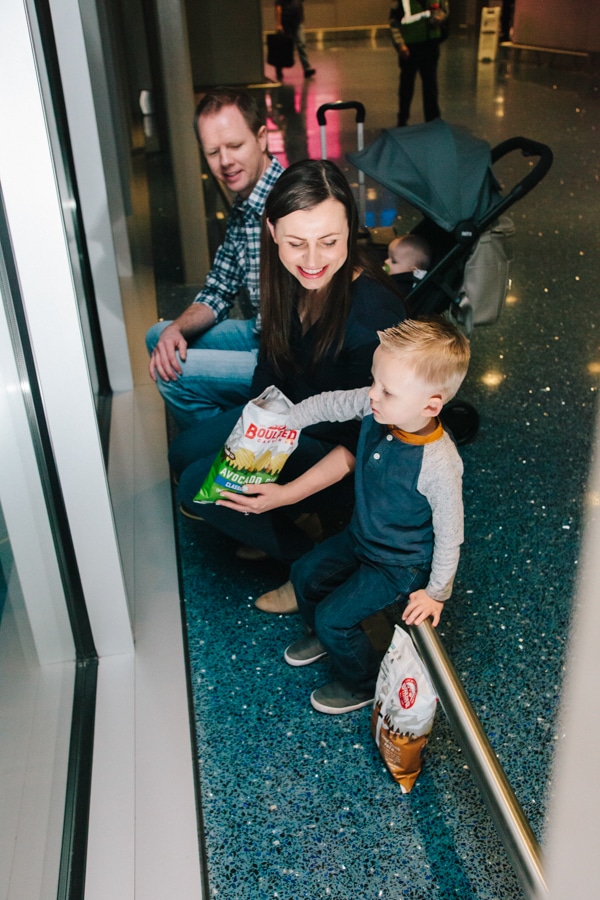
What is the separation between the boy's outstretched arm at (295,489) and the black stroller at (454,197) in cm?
74

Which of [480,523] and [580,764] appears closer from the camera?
[580,764]

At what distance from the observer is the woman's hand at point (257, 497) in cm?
187

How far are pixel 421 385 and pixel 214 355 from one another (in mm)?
1108

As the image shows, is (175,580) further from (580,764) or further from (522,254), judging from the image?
Answer: (522,254)

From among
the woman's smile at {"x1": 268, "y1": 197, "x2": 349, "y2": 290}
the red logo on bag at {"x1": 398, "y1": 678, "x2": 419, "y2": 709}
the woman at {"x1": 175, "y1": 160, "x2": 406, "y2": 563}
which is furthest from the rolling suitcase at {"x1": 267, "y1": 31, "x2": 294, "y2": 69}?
the red logo on bag at {"x1": 398, "y1": 678, "x2": 419, "y2": 709}

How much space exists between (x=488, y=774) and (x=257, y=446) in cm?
85

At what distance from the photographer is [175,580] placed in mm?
2355

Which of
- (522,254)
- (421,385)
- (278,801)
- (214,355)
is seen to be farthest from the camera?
(522,254)

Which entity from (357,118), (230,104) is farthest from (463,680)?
(357,118)

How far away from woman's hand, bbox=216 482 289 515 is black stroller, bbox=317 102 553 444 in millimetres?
854

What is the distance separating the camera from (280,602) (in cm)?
222

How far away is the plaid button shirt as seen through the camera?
2.27m

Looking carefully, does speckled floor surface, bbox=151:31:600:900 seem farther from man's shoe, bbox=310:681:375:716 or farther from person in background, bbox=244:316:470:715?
person in background, bbox=244:316:470:715

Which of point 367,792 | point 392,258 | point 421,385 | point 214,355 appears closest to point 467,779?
point 367,792
